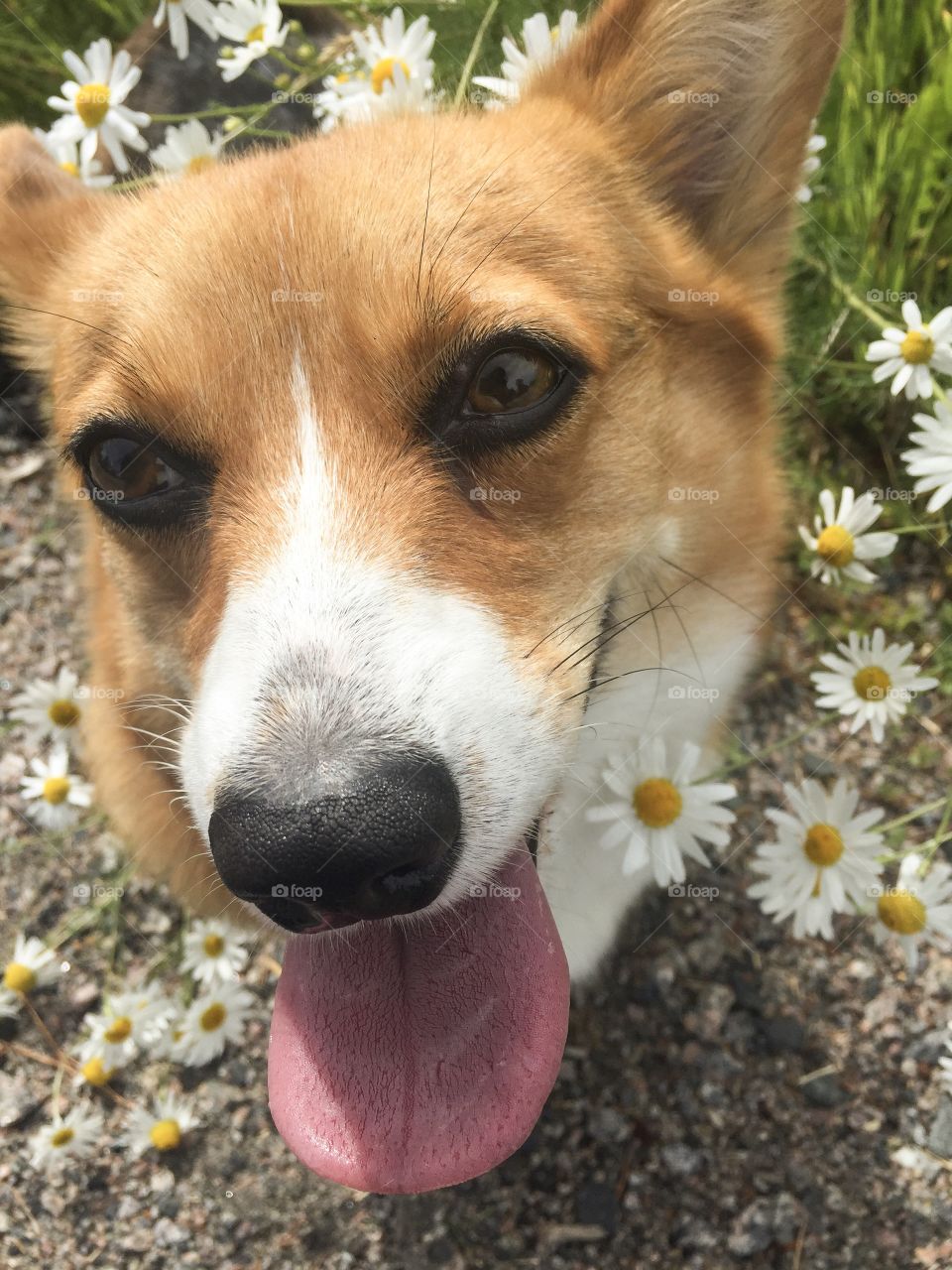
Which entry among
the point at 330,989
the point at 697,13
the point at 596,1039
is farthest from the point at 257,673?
the point at 596,1039

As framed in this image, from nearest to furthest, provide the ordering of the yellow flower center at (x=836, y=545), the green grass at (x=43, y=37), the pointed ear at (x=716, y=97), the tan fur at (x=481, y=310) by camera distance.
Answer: the tan fur at (x=481, y=310) < the pointed ear at (x=716, y=97) < the yellow flower center at (x=836, y=545) < the green grass at (x=43, y=37)

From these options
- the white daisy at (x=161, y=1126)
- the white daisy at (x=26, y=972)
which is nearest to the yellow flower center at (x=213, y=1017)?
the white daisy at (x=161, y=1126)

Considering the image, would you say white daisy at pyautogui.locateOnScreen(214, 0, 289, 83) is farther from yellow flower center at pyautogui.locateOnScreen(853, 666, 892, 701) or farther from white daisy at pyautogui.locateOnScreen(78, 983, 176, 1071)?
white daisy at pyautogui.locateOnScreen(78, 983, 176, 1071)

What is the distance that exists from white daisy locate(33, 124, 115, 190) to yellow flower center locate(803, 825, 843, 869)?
2.63 meters

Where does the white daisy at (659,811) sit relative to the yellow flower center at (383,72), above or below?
below

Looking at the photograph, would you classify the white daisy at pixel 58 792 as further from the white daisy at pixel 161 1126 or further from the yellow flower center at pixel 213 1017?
the white daisy at pixel 161 1126

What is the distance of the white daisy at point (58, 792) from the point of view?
3047mm

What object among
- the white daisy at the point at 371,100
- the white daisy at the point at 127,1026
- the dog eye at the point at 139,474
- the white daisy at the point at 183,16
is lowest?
the white daisy at the point at 127,1026

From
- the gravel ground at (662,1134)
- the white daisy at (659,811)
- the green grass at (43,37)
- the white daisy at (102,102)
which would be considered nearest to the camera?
the white daisy at (659,811)

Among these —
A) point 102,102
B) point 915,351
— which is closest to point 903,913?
point 915,351

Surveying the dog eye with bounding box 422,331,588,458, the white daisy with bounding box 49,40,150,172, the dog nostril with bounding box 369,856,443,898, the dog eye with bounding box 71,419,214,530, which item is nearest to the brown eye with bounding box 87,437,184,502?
the dog eye with bounding box 71,419,214,530

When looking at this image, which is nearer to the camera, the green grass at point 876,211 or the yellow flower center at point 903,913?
the yellow flower center at point 903,913

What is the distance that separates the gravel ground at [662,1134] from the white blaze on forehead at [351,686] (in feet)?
4.74

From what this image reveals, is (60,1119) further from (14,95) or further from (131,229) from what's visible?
(14,95)
